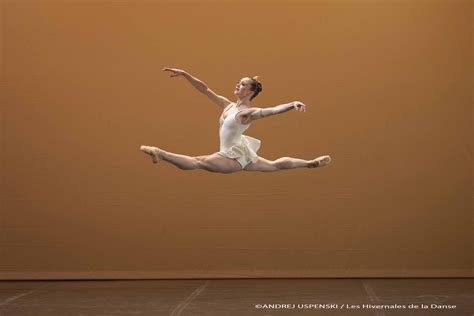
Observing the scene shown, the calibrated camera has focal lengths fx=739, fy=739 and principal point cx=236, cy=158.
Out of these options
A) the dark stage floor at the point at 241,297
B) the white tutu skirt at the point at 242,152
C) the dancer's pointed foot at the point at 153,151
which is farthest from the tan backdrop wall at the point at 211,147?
the dancer's pointed foot at the point at 153,151

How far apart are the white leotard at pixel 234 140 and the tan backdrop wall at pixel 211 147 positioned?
281cm

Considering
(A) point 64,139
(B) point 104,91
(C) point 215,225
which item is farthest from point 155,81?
(C) point 215,225

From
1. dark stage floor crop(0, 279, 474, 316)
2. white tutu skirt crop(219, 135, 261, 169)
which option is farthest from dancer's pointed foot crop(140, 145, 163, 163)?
dark stage floor crop(0, 279, 474, 316)

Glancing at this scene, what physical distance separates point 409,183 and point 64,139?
4.00 meters

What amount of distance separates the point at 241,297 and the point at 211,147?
72.0 inches

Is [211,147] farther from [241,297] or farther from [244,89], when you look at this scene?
[244,89]

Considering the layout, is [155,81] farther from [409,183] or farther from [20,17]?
[409,183]

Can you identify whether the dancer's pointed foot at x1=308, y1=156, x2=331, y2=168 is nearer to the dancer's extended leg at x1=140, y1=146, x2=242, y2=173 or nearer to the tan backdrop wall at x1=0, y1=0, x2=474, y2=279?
the dancer's extended leg at x1=140, y1=146, x2=242, y2=173

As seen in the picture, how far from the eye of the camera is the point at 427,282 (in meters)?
8.21

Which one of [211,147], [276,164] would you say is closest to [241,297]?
[211,147]

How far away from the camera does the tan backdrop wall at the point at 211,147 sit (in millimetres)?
8352

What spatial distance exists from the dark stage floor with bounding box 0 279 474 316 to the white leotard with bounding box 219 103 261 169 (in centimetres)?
171

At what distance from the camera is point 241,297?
733cm

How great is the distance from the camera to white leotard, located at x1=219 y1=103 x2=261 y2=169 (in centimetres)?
538
